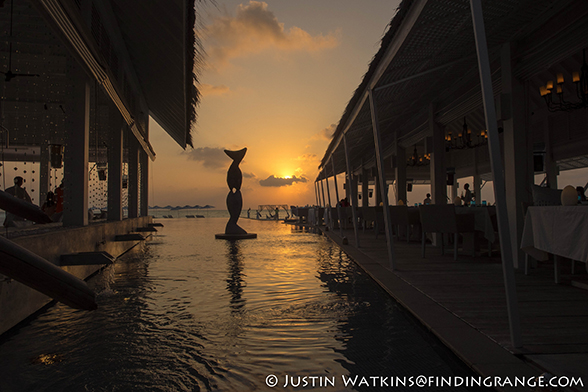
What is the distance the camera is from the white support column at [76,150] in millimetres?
4863

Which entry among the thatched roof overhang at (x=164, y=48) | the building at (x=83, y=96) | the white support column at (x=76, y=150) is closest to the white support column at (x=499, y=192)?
the building at (x=83, y=96)

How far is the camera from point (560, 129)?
1180 cm

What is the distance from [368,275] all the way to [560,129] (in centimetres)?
1059

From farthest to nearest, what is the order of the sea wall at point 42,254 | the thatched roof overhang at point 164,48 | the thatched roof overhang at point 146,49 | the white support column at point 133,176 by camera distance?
the white support column at point 133,176 < the thatched roof overhang at point 164,48 < the thatched roof overhang at point 146,49 < the sea wall at point 42,254

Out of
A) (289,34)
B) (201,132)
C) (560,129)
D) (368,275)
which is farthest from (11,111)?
(560,129)

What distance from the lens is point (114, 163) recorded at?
822 centimetres

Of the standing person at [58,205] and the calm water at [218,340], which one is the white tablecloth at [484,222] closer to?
the calm water at [218,340]

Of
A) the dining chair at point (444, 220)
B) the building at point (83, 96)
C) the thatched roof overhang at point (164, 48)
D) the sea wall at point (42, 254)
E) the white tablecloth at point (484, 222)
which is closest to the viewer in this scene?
the sea wall at point (42, 254)

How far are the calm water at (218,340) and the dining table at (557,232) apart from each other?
1673 mm

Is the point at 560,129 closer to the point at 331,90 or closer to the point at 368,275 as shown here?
the point at 331,90

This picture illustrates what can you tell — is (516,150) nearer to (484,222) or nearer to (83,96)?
(484,222)

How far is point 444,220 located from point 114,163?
6.64m

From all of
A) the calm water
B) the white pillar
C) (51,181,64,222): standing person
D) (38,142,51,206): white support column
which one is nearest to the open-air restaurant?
the calm water

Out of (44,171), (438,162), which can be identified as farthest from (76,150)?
(44,171)
